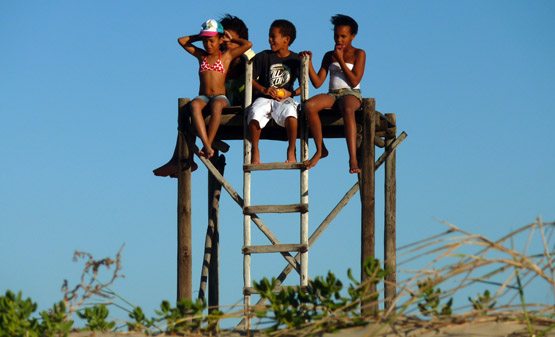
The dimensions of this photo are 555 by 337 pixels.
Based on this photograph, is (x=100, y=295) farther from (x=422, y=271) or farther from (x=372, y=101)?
(x=372, y=101)

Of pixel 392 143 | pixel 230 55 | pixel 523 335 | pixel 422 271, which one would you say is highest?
pixel 230 55

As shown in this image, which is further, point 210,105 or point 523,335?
point 210,105

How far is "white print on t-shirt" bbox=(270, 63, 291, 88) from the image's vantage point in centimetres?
1098

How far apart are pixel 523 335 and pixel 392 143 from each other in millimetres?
6614

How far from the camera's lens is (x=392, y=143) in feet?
39.9

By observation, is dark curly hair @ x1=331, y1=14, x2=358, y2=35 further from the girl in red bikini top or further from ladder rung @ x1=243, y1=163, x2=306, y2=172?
ladder rung @ x1=243, y1=163, x2=306, y2=172

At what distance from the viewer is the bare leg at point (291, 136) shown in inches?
416

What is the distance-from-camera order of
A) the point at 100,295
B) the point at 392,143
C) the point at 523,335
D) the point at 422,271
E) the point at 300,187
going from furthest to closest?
the point at 392,143
the point at 300,187
the point at 100,295
the point at 523,335
the point at 422,271

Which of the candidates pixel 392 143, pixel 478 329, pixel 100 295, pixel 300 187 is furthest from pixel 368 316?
pixel 392 143

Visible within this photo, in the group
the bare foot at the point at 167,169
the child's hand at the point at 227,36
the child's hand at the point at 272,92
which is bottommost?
the bare foot at the point at 167,169

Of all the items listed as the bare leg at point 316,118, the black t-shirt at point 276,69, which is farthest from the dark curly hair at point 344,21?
the bare leg at point 316,118

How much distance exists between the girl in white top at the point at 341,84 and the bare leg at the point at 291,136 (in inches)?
7.4

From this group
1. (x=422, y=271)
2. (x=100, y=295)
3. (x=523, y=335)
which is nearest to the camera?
(x=422, y=271)

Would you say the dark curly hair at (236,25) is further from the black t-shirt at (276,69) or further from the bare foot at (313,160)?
the bare foot at (313,160)
